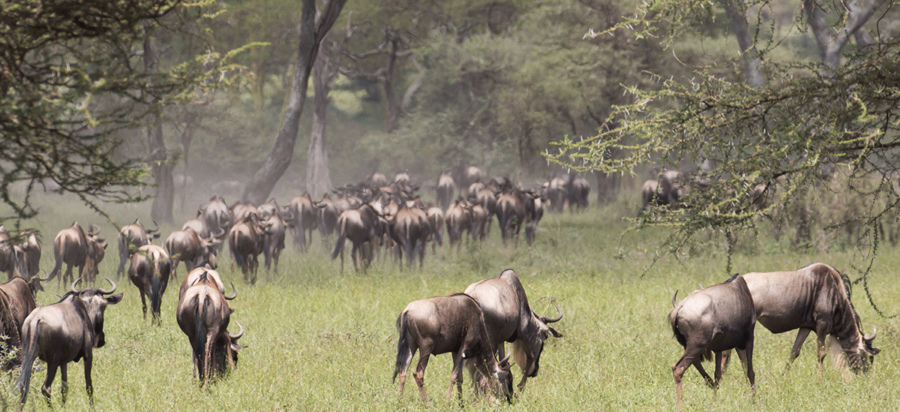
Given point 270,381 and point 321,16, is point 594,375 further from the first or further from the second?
point 321,16

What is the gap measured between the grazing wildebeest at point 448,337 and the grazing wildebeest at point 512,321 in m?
0.33

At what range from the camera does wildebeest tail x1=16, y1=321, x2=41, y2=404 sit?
5.75m

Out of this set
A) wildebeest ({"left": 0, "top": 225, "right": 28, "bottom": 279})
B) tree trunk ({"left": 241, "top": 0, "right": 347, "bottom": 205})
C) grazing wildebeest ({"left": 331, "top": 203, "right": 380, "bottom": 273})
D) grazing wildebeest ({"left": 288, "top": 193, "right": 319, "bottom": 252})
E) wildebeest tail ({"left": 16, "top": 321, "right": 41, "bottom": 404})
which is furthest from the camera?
tree trunk ({"left": 241, "top": 0, "right": 347, "bottom": 205})

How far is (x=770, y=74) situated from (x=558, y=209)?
18846 mm

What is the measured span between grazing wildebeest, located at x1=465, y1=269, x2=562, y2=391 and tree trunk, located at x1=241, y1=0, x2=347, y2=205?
655 inches

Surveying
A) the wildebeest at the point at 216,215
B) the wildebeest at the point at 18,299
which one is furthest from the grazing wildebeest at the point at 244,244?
the wildebeest at the point at 18,299

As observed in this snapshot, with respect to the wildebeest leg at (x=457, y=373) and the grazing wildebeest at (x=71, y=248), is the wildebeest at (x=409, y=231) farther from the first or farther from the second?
the wildebeest leg at (x=457, y=373)

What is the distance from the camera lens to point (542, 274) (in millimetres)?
14766

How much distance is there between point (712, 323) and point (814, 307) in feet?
5.84

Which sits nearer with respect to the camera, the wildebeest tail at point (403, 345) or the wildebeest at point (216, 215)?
the wildebeest tail at point (403, 345)

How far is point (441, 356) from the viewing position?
853 centimetres

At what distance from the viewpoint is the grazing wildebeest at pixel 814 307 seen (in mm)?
7250

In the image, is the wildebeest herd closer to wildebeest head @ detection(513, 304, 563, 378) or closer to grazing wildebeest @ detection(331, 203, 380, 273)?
wildebeest head @ detection(513, 304, 563, 378)

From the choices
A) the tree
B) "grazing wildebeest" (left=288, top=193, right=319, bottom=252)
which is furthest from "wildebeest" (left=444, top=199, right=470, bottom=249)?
the tree
